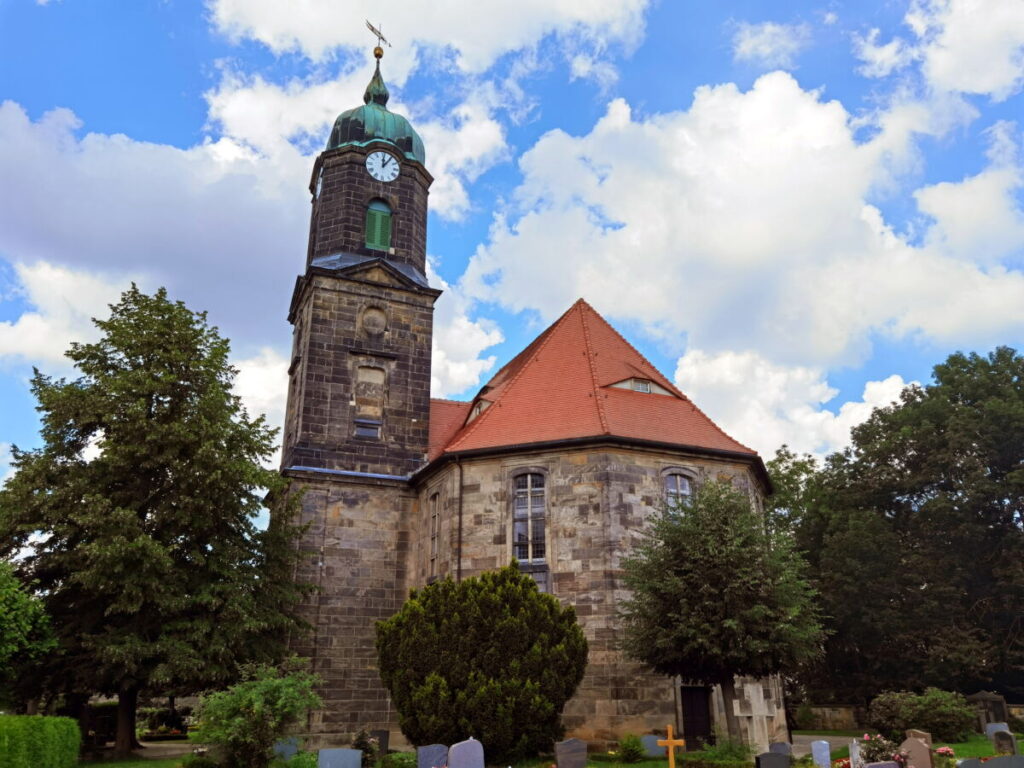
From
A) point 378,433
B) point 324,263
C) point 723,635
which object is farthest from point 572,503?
point 324,263

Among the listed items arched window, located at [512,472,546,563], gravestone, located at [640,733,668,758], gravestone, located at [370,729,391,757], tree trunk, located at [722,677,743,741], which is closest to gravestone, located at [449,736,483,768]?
gravestone, located at [640,733,668,758]

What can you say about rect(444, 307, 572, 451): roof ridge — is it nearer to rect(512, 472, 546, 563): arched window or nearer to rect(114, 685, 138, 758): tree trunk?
rect(512, 472, 546, 563): arched window

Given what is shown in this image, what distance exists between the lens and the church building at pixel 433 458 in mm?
20859

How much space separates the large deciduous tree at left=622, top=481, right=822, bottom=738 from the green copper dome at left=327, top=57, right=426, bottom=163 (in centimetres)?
1854

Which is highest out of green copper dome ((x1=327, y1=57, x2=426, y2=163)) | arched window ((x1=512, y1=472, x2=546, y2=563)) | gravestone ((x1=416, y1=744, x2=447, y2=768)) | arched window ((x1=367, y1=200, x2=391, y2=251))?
green copper dome ((x1=327, y1=57, x2=426, y2=163))

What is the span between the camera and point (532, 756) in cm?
1633

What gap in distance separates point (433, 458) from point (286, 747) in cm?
1075

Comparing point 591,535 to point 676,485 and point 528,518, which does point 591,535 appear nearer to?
point 528,518

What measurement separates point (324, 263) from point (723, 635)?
715 inches

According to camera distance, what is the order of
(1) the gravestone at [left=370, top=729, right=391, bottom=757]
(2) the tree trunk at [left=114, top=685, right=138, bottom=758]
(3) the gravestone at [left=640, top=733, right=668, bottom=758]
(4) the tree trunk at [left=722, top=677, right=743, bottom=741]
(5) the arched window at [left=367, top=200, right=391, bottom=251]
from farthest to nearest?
(5) the arched window at [left=367, top=200, right=391, bottom=251], (2) the tree trunk at [left=114, top=685, right=138, bottom=758], (1) the gravestone at [left=370, top=729, right=391, bottom=757], (3) the gravestone at [left=640, top=733, right=668, bottom=758], (4) the tree trunk at [left=722, top=677, right=743, bottom=741]

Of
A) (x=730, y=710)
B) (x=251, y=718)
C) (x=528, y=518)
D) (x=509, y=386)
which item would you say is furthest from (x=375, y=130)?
(x=730, y=710)

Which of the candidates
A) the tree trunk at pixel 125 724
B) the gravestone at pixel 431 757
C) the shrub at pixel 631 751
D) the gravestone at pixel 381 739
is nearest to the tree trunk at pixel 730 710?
the shrub at pixel 631 751

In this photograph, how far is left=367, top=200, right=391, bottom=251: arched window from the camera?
2920cm

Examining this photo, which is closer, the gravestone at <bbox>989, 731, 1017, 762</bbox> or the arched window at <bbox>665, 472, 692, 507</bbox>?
the gravestone at <bbox>989, 731, 1017, 762</bbox>
